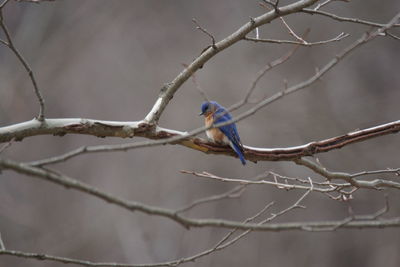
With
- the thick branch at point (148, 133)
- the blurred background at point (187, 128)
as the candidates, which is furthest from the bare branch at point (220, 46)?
the blurred background at point (187, 128)

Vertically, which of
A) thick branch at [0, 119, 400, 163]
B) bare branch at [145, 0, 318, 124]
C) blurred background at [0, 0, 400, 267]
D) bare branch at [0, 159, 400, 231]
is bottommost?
bare branch at [0, 159, 400, 231]

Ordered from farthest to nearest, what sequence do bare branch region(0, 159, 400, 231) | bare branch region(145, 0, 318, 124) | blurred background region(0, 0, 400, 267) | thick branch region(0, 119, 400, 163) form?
blurred background region(0, 0, 400, 267) → bare branch region(145, 0, 318, 124) → thick branch region(0, 119, 400, 163) → bare branch region(0, 159, 400, 231)

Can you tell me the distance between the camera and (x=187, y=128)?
32.5 ft

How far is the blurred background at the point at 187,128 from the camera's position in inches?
369

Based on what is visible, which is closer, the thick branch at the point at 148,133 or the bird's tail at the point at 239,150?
the thick branch at the point at 148,133

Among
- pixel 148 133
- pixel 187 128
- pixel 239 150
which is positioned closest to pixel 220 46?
pixel 148 133

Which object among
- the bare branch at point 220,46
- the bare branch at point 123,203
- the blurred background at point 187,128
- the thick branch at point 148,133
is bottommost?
the bare branch at point 123,203

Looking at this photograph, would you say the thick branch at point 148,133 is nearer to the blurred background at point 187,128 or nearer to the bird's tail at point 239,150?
the bird's tail at point 239,150

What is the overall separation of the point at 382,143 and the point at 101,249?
5670mm

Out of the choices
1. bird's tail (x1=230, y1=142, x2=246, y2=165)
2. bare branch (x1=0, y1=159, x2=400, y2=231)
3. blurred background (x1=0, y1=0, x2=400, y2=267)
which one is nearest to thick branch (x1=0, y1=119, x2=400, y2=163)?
bird's tail (x1=230, y1=142, x2=246, y2=165)

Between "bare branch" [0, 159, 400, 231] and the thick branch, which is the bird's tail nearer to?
the thick branch

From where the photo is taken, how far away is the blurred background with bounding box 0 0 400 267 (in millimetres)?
9383

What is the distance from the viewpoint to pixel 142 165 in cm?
1054

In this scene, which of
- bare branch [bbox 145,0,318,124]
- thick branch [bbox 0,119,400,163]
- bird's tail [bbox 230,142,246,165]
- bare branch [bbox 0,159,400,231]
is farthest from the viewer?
bird's tail [bbox 230,142,246,165]
